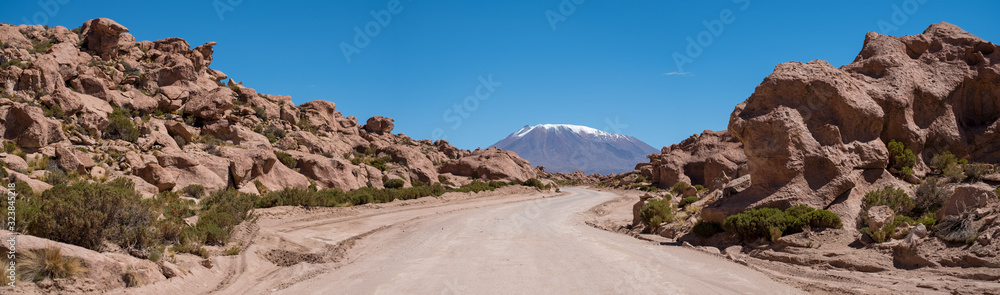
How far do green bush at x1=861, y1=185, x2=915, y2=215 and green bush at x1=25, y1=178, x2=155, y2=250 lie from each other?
47.1 ft

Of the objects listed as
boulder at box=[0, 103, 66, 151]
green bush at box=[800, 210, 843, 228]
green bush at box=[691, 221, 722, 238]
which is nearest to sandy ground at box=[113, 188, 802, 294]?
green bush at box=[691, 221, 722, 238]

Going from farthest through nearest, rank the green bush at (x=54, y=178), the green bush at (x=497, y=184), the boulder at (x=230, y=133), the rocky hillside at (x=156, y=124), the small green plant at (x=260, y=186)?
the green bush at (x=497, y=184)
the boulder at (x=230, y=133)
the small green plant at (x=260, y=186)
the rocky hillside at (x=156, y=124)
the green bush at (x=54, y=178)

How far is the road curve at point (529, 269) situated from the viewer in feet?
24.5

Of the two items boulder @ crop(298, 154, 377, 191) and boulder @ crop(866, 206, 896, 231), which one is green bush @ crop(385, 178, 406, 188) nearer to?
boulder @ crop(298, 154, 377, 191)

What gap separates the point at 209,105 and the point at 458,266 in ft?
92.9

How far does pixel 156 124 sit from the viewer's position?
26750mm

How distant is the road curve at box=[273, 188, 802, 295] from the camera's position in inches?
295

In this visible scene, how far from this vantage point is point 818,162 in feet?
38.0

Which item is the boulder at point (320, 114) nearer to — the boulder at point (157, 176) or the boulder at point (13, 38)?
the boulder at point (13, 38)

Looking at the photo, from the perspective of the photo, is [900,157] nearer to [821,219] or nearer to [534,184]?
[821,219]

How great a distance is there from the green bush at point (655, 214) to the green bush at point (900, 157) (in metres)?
6.12

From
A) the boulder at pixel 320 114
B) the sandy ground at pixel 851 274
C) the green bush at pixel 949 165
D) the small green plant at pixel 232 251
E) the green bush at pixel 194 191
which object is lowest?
the small green plant at pixel 232 251

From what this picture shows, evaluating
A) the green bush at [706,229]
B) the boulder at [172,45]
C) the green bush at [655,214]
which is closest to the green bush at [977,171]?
the green bush at [706,229]

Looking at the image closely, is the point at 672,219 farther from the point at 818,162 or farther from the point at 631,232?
the point at 818,162
